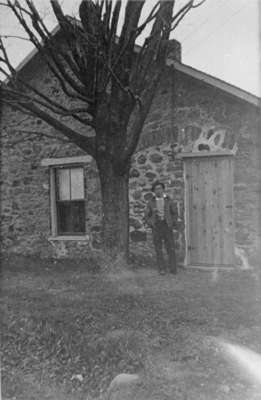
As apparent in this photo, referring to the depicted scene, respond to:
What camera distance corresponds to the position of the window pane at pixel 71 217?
945 cm

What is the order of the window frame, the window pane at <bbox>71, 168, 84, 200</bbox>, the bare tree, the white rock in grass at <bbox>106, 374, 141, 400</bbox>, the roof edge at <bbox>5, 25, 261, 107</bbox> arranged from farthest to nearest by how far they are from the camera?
1. the window frame
2. the window pane at <bbox>71, 168, 84, 200</bbox>
3. the roof edge at <bbox>5, 25, 261, 107</bbox>
4. the bare tree
5. the white rock in grass at <bbox>106, 374, 141, 400</bbox>

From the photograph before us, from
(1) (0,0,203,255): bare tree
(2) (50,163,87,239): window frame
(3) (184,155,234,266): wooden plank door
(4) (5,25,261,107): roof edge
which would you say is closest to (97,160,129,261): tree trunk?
(1) (0,0,203,255): bare tree

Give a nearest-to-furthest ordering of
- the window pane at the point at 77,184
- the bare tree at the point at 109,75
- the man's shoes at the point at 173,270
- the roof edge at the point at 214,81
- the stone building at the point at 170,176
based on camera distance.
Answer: the bare tree at the point at 109,75 < the roof edge at the point at 214,81 < the man's shoes at the point at 173,270 < the stone building at the point at 170,176 < the window pane at the point at 77,184

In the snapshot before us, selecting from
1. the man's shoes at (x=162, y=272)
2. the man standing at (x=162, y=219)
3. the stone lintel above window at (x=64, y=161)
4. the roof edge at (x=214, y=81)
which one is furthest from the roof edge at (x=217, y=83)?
the man's shoes at (x=162, y=272)

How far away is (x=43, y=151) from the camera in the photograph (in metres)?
9.76

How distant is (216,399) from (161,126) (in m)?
5.99

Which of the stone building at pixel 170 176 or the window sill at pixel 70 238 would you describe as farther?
the window sill at pixel 70 238

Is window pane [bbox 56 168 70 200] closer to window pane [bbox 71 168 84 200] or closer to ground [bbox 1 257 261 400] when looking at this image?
window pane [bbox 71 168 84 200]

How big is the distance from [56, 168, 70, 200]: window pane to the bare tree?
9.35 feet

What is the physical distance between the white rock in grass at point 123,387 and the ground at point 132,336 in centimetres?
9

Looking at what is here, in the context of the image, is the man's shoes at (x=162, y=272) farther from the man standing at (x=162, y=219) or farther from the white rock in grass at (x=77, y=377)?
the white rock in grass at (x=77, y=377)

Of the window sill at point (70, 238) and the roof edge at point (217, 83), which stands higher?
the roof edge at point (217, 83)

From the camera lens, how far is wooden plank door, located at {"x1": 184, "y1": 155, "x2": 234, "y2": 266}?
7.65 meters

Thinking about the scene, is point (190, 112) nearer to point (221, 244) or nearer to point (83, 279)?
point (221, 244)
